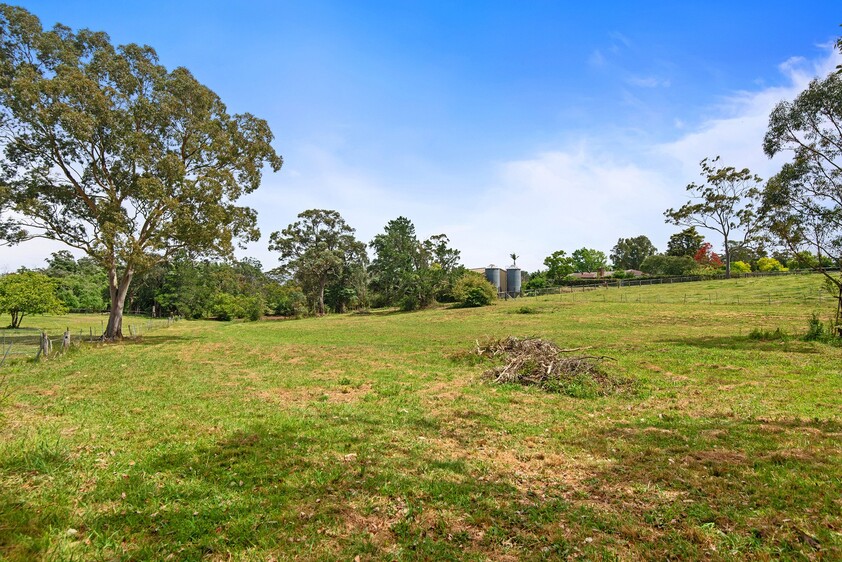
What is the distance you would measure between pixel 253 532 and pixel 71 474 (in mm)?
3081

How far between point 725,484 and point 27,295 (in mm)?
44121

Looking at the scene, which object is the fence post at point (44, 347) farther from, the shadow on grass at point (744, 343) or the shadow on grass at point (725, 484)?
the shadow on grass at point (744, 343)

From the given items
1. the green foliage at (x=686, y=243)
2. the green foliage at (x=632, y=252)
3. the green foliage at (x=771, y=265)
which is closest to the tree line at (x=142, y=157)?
the green foliage at (x=771, y=265)

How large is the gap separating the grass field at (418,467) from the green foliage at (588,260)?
84.0 metres

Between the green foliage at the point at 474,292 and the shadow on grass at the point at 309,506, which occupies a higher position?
the green foliage at the point at 474,292

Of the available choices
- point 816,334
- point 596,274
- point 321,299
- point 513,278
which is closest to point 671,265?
point 596,274

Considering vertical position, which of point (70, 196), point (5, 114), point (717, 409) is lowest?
point (717, 409)

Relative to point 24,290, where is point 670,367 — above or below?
below

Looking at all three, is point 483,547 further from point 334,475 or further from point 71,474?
point 71,474

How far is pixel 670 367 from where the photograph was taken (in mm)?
13555

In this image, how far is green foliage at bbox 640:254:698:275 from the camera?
68.2 m

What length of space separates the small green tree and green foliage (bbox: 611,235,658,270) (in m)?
113

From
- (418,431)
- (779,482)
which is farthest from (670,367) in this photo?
(418,431)

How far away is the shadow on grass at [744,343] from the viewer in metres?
16.3
